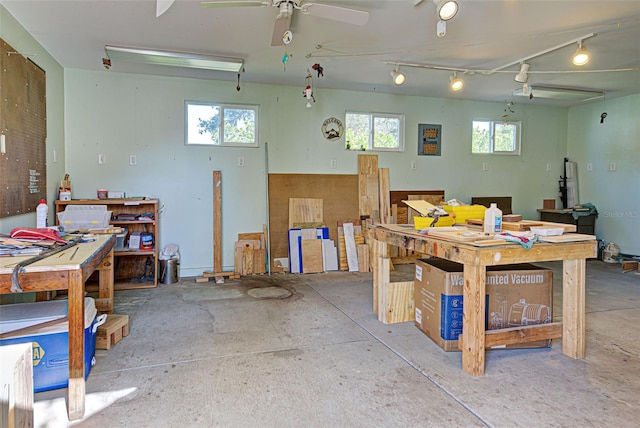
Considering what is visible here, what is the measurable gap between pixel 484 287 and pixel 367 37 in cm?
263

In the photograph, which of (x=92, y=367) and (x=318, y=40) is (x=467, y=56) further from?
(x=92, y=367)

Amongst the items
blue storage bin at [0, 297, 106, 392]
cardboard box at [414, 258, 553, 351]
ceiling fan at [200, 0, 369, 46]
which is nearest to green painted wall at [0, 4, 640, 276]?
blue storage bin at [0, 297, 106, 392]

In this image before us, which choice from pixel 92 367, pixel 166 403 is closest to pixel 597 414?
pixel 166 403

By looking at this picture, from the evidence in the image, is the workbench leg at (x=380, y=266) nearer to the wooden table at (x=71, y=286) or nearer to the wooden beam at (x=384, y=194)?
the wooden table at (x=71, y=286)

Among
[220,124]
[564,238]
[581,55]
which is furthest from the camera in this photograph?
[220,124]

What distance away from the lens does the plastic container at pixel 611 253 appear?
621cm

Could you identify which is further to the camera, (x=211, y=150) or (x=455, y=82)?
(x=211, y=150)

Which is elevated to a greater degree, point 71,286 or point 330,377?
point 71,286

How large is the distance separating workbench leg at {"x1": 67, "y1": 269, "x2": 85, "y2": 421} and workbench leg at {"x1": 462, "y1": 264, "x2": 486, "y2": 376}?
215 centimetres

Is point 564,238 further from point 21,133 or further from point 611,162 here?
point 611,162

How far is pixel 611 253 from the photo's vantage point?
623 cm

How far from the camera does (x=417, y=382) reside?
2344 millimetres

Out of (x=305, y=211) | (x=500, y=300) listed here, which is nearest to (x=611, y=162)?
(x=305, y=211)

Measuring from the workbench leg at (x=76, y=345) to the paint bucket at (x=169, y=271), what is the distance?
2.89 metres
